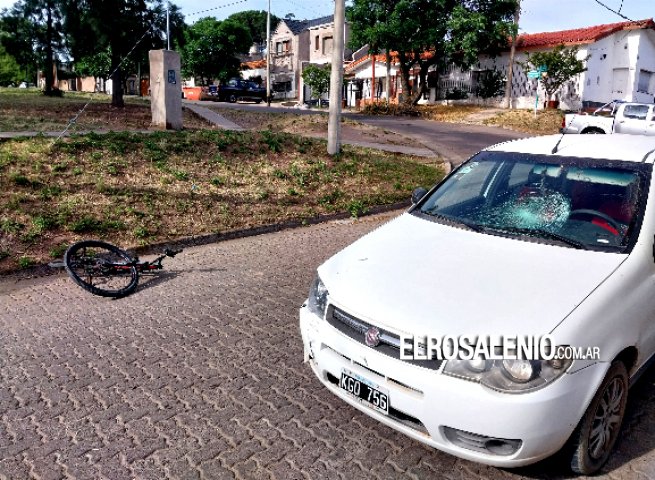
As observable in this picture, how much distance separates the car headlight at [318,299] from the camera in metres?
3.31

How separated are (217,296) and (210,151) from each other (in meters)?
6.85

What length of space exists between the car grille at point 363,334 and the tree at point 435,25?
102 feet

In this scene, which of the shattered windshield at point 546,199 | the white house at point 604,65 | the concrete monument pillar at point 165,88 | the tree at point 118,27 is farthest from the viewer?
the white house at point 604,65

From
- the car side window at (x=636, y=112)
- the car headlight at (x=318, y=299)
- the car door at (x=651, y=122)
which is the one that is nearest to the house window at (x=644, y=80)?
the car side window at (x=636, y=112)

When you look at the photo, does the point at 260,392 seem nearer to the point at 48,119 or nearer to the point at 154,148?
the point at 154,148

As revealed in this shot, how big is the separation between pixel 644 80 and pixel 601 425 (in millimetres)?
37325

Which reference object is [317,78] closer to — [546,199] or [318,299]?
[546,199]

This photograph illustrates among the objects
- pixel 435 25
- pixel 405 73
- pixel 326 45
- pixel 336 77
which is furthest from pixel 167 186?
pixel 326 45

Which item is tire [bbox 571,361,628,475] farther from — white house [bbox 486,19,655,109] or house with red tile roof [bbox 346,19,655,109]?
white house [bbox 486,19,655,109]

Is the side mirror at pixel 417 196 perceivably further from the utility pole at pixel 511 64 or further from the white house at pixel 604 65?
the white house at pixel 604 65

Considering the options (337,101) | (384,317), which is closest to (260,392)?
(384,317)

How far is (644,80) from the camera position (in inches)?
1320

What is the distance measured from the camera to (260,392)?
3.86 metres

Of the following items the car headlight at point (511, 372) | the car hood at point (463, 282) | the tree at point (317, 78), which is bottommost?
the car headlight at point (511, 372)
